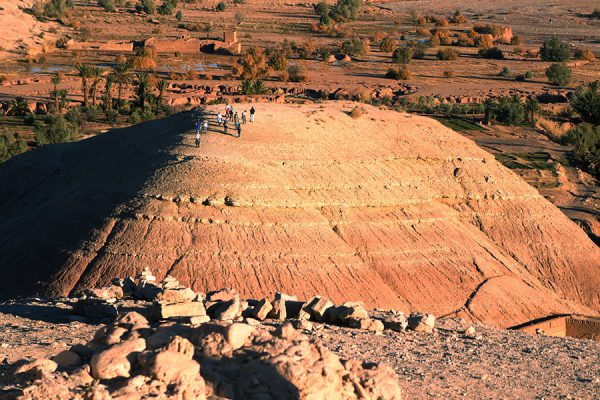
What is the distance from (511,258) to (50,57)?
59.0 metres

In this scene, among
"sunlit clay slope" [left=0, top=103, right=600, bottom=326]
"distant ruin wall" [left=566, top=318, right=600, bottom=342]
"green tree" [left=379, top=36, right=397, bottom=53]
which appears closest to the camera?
"sunlit clay slope" [left=0, top=103, right=600, bottom=326]

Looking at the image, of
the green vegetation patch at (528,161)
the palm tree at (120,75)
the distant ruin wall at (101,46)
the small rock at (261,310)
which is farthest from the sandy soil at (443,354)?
the distant ruin wall at (101,46)

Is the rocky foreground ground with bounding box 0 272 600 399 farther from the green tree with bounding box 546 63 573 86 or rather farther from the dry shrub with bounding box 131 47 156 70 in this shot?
the green tree with bounding box 546 63 573 86

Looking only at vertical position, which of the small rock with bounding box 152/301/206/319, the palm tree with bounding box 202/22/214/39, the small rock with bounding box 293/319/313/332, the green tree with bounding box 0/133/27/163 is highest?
the small rock with bounding box 152/301/206/319

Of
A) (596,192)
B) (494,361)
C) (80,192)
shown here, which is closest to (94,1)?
(596,192)

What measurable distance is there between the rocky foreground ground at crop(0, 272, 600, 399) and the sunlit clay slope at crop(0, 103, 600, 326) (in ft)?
16.0

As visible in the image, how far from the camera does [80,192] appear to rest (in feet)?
94.5

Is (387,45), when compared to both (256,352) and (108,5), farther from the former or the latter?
(256,352)

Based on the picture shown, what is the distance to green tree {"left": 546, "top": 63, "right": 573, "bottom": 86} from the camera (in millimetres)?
73750

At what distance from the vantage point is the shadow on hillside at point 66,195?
25531mm

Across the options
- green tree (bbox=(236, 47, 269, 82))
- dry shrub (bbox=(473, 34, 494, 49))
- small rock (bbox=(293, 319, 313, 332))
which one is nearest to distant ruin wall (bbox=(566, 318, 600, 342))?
small rock (bbox=(293, 319, 313, 332))

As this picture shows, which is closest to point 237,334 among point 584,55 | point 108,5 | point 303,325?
point 303,325

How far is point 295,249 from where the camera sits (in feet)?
86.0

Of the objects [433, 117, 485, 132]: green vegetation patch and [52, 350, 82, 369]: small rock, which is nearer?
[52, 350, 82, 369]: small rock
